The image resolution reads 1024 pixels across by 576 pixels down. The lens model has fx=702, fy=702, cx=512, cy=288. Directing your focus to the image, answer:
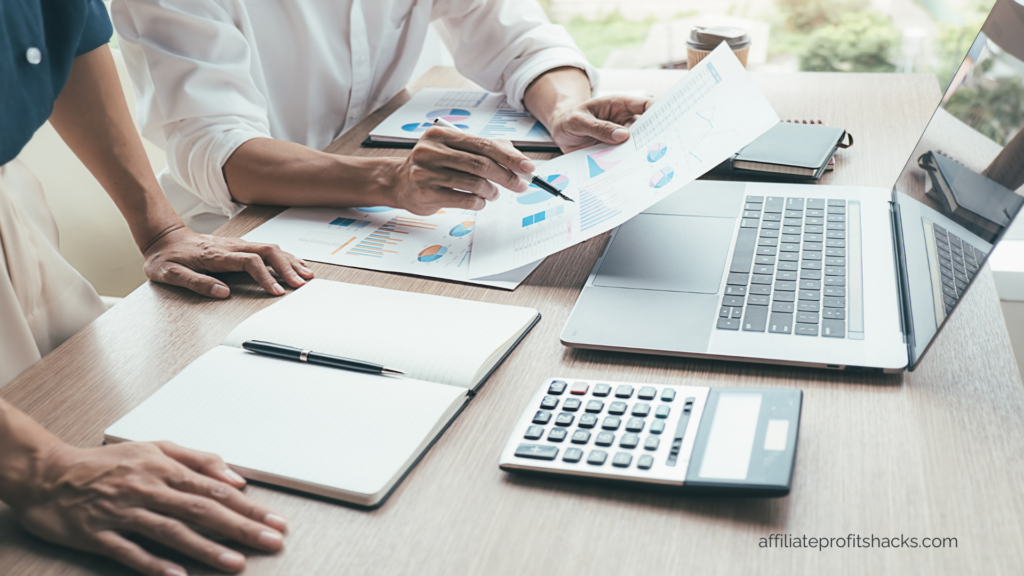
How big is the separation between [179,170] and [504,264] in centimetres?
61

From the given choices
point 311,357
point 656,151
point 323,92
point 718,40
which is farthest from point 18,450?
point 718,40

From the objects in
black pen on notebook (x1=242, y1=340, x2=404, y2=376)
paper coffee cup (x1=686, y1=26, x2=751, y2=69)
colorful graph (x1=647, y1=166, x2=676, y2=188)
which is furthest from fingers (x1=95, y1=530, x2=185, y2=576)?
paper coffee cup (x1=686, y1=26, x2=751, y2=69)

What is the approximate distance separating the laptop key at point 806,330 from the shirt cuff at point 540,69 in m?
0.75

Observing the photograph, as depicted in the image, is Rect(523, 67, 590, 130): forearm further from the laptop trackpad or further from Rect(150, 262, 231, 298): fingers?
Rect(150, 262, 231, 298): fingers

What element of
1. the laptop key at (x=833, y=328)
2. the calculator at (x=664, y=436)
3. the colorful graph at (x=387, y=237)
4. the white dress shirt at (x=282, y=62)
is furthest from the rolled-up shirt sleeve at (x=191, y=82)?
the laptop key at (x=833, y=328)

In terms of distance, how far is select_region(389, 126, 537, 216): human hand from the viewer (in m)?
0.86

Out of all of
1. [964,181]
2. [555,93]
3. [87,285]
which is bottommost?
[87,285]

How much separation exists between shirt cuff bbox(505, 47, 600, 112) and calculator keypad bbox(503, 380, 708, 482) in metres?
0.80

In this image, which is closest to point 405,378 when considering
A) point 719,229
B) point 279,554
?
point 279,554

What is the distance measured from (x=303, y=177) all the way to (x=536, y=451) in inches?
24.7

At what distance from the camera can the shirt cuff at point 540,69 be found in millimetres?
1260

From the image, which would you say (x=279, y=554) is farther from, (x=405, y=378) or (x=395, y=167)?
(x=395, y=167)

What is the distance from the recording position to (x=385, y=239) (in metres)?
0.91

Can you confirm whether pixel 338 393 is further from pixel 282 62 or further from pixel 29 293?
pixel 282 62
